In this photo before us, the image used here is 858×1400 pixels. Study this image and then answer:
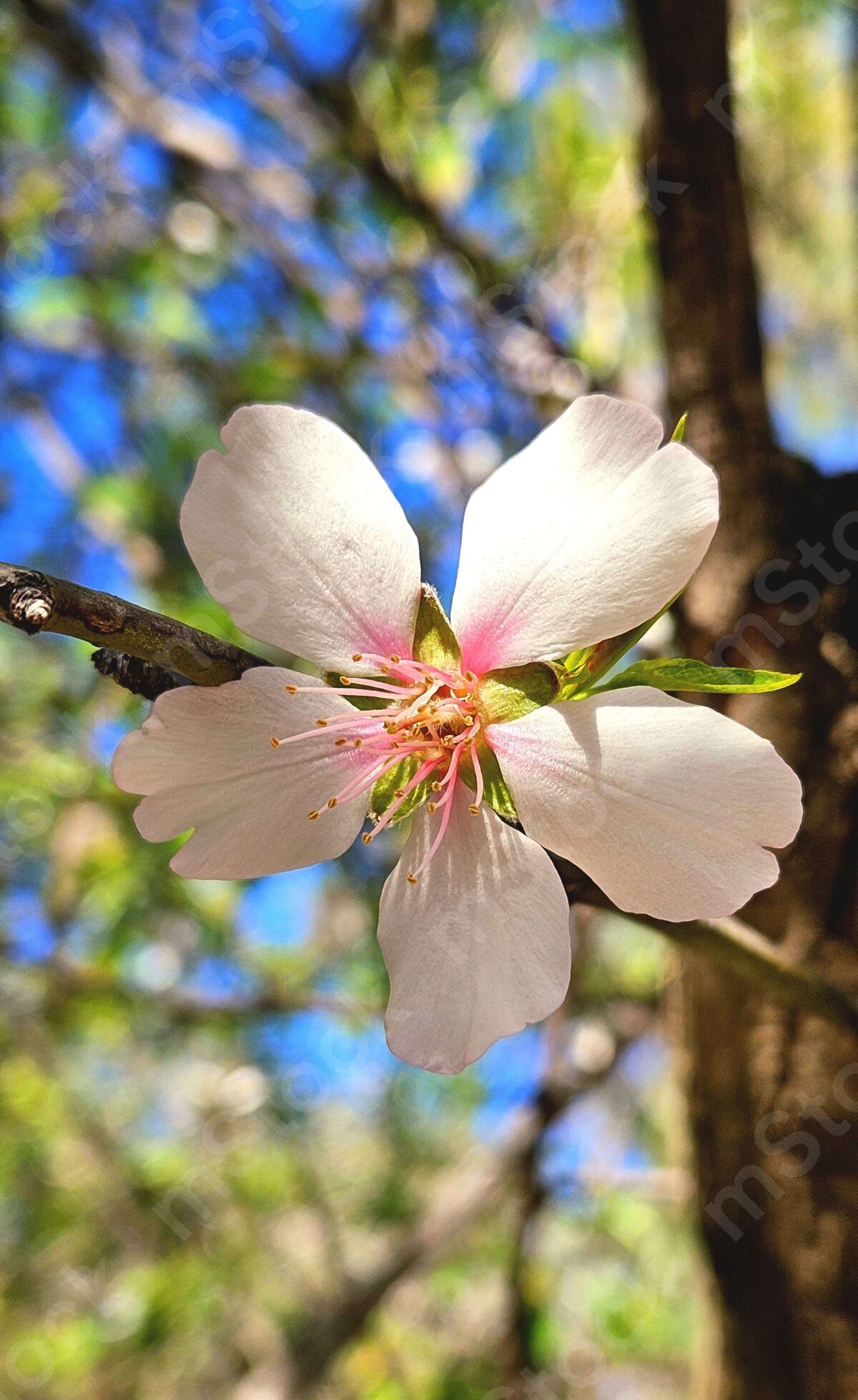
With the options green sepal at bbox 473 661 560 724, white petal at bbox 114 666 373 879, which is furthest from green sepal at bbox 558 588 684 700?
white petal at bbox 114 666 373 879

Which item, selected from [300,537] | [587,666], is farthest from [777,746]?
[300,537]

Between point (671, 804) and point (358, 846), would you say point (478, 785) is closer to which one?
point (671, 804)

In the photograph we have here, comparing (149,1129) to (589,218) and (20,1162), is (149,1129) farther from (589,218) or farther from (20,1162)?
(589,218)

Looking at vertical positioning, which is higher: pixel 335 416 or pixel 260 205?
pixel 260 205

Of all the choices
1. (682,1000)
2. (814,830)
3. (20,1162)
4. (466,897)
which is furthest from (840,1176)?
(20,1162)

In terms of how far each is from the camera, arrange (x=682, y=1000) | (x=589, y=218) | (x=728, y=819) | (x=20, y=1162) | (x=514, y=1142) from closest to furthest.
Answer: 1. (x=728, y=819)
2. (x=682, y=1000)
3. (x=514, y=1142)
4. (x=589, y=218)
5. (x=20, y=1162)

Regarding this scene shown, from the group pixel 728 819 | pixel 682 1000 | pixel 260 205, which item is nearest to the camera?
pixel 728 819

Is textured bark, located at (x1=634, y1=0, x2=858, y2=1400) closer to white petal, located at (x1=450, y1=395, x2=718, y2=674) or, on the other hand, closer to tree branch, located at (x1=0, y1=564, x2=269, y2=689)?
white petal, located at (x1=450, y1=395, x2=718, y2=674)
